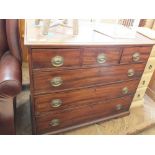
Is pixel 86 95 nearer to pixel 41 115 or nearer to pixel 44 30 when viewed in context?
pixel 41 115

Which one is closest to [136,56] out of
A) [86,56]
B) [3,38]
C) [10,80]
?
[86,56]

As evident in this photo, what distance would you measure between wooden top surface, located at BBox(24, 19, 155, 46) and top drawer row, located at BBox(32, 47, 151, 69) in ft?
0.14

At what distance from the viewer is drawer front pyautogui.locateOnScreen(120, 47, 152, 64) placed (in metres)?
1.20

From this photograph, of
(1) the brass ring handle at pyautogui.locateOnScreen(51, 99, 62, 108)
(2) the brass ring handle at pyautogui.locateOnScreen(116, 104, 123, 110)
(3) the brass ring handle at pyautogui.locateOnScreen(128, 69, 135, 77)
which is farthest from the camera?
(2) the brass ring handle at pyautogui.locateOnScreen(116, 104, 123, 110)

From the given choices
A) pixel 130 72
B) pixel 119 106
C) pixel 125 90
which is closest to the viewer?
pixel 130 72

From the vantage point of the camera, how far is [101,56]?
1.11 metres

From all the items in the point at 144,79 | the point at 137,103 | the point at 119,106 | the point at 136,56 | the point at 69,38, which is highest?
the point at 69,38

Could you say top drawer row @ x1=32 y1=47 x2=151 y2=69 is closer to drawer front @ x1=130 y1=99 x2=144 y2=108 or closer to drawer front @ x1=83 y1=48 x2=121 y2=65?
drawer front @ x1=83 y1=48 x2=121 y2=65

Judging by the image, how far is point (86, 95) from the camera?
4.17ft

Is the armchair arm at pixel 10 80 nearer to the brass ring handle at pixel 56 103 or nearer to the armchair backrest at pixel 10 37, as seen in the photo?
the armchair backrest at pixel 10 37

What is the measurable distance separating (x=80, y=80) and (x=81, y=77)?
3 cm

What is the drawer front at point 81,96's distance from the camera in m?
1.13

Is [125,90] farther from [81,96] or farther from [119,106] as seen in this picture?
[81,96]

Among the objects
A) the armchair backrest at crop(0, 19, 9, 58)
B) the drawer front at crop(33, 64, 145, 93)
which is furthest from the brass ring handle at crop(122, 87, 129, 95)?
the armchair backrest at crop(0, 19, 9, 58)
